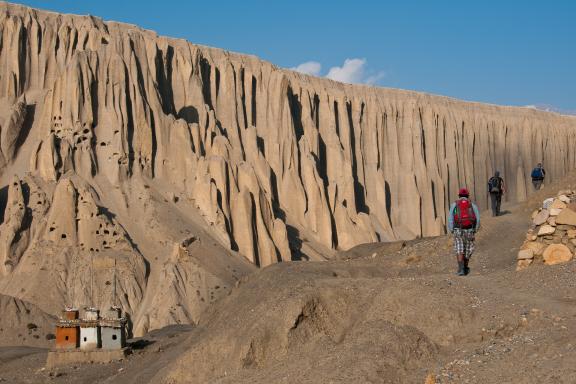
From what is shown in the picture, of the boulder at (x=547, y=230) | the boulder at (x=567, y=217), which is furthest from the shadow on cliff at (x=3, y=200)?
the boulder at (x=567, y=217)

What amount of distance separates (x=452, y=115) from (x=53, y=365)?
62314 mm

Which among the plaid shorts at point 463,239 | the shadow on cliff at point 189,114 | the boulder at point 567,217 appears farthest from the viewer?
the shadow on cliff at point 189,114

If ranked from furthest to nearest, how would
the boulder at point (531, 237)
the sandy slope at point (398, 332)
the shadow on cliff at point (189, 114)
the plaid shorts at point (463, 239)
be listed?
the shadow on cliff at point (189, 114) < the boulder at point (531, 237) < the plaid shorts at point (463, 239) < the sandy slope at point (398, 332)

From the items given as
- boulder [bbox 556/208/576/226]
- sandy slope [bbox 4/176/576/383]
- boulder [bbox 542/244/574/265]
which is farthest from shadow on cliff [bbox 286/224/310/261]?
boulder [bbox 556/208/576/226]

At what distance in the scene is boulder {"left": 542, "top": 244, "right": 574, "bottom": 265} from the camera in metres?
20.6

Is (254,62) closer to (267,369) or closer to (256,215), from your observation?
(256,215)

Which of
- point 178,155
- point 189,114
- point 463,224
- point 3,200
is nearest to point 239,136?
point 189,114

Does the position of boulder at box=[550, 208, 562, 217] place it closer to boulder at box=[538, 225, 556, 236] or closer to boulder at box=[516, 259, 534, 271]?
boulder at box=[538, 225, 556, 236]

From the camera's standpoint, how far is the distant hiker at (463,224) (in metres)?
21.0

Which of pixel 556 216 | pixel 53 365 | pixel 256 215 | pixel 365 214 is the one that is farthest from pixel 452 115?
pixel 556 216

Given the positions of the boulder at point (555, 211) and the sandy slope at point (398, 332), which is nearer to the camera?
the sandy slope at point (398, 332)

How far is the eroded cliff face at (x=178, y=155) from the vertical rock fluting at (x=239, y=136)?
0.10m

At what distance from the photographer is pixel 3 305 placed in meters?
47.3

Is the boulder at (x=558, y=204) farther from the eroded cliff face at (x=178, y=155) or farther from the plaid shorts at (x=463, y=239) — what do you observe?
the eroded cliff face at (x=178, y=155)
